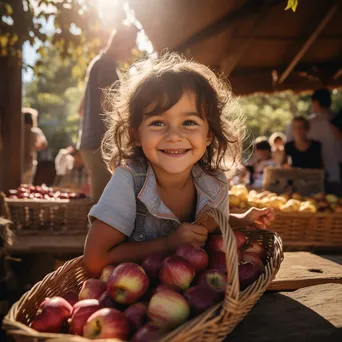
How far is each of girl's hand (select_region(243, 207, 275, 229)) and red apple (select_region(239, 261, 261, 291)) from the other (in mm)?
683

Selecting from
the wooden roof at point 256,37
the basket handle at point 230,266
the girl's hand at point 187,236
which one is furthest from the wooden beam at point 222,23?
the basket handle at point 230,266

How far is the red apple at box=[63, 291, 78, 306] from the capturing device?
1.55 metres

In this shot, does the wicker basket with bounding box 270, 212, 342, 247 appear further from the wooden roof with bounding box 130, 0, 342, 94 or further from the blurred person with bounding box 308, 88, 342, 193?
the blurred person with bounding box 308, 88, 342, 193

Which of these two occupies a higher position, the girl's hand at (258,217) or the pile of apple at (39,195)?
the pile of apple at (39,195)

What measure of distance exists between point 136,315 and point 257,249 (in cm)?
69

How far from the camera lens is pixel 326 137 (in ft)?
20.9

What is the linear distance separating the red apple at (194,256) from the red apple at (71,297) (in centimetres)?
38

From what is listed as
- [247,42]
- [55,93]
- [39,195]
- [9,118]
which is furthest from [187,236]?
[55,93]

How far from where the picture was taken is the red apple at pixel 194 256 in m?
1.61

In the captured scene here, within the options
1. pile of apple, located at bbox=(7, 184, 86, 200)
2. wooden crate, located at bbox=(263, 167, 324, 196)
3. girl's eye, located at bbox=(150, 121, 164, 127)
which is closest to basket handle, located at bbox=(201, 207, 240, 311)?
girl's eye, located at bbox=(150, 121, 164, 127)

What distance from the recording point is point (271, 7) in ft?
15.8

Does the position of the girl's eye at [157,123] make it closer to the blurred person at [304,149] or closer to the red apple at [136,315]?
the red apple at [136,315]

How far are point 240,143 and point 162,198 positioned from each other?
2.24 feet

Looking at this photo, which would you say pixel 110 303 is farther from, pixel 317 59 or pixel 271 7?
pixel 317 59
